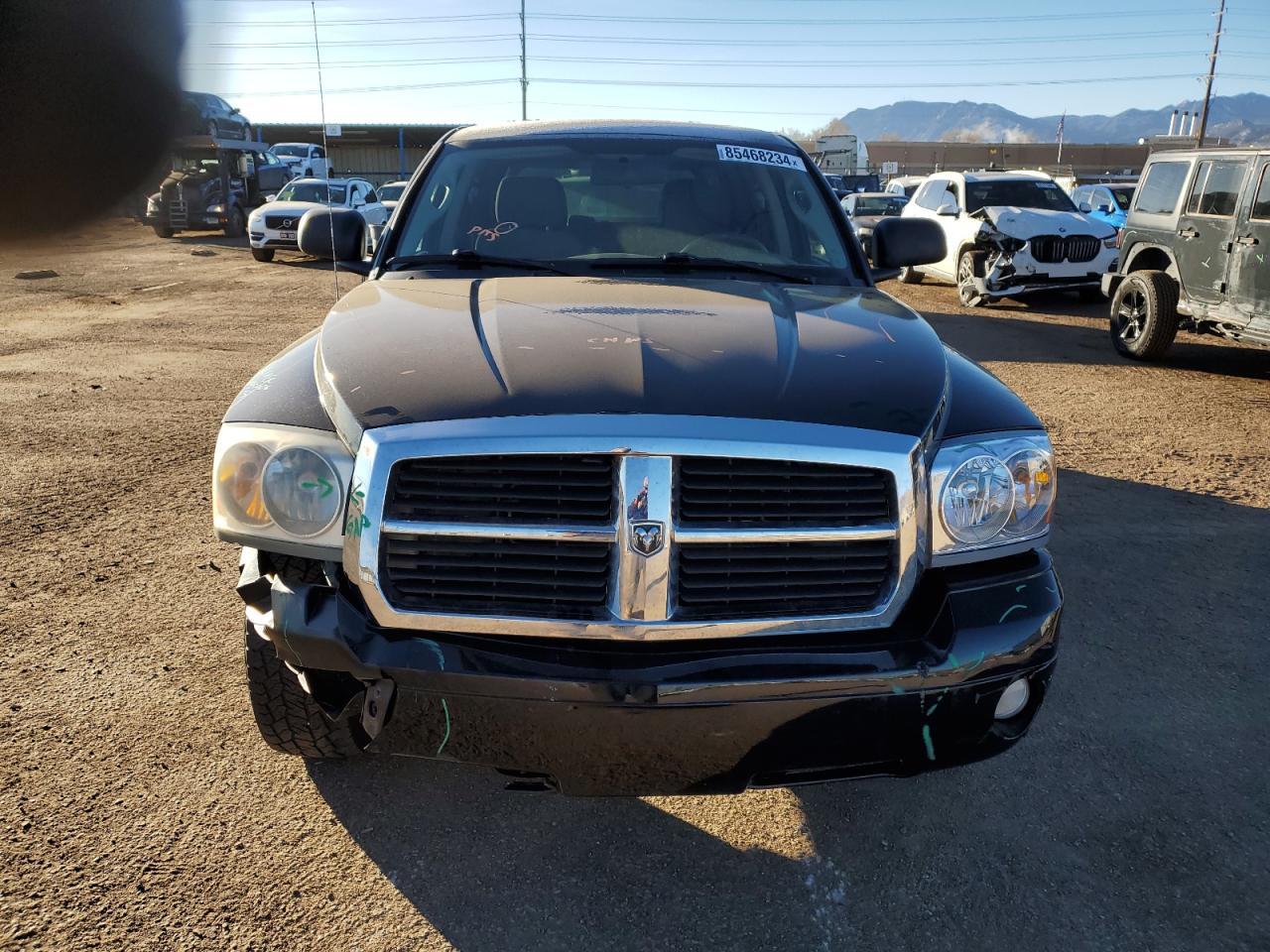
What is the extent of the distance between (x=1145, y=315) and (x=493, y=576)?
29.2ft

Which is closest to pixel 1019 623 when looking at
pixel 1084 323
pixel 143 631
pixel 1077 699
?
pixel 1077 699

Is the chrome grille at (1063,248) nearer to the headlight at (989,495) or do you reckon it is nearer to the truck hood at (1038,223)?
the truck hood at (1038,223)

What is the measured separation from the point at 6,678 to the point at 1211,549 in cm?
492

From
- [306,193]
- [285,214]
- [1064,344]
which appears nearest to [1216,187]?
[1064,344]

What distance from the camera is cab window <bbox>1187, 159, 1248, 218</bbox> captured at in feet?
26.2

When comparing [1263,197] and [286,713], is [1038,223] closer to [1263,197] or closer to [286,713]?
[1263,197]

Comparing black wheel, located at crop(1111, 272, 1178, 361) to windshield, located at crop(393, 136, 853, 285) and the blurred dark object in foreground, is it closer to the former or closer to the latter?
windshield, located at crop(393, 136, 853, 285)

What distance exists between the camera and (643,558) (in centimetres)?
192

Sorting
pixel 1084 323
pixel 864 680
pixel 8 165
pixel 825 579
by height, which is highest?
pixel 8 165

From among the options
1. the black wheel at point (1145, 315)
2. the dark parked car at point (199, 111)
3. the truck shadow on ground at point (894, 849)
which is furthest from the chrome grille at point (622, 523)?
the black wheel at point (1145, 315)

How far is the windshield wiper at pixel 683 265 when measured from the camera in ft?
10.3

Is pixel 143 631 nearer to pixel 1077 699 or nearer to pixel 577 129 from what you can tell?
pixel 577 129

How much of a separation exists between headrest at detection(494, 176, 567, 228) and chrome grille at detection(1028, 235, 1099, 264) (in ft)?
34.3

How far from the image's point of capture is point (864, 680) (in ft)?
6.33
